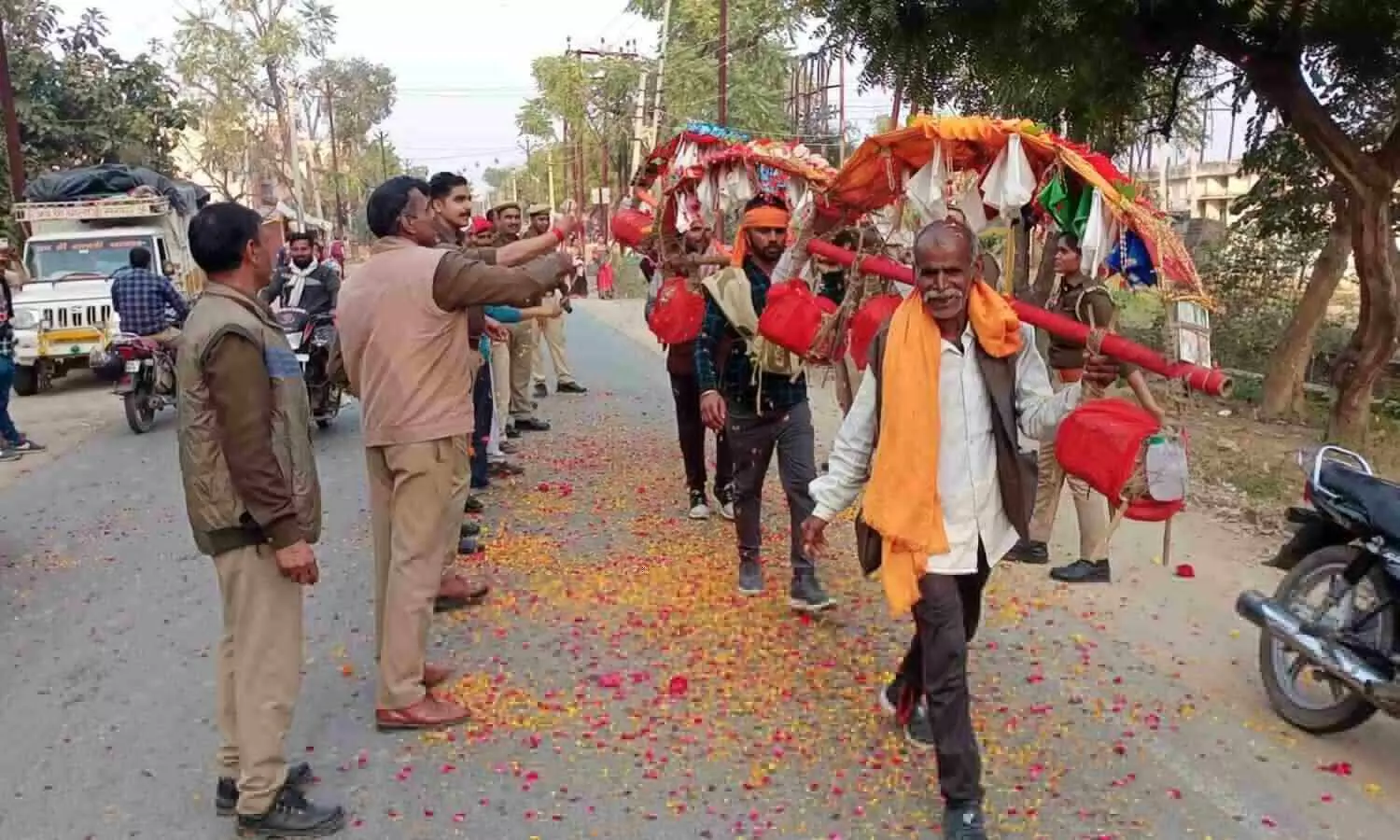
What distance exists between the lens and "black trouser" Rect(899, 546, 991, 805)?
11.5 ft

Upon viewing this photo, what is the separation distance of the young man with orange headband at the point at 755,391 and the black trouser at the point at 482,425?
2394 mm

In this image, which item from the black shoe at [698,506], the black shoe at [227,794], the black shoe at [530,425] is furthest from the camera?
the black shoe at [530,425]

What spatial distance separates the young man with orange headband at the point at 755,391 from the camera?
5680 mm

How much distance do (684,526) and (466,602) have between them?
191 centimetres

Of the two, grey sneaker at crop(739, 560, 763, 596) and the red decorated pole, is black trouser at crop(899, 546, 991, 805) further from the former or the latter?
grey sneaker at crop(739, 560, 763, 596)

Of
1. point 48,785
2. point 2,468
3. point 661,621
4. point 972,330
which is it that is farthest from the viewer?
point 2,468

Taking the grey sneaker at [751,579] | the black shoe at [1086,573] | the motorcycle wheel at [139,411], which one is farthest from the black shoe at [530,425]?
the black shoe at [1086,573]

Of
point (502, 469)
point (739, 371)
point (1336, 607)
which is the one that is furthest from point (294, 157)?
point (1336, 607)

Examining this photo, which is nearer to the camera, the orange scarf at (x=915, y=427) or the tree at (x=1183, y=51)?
the orange scarf at (x=915, y=427)

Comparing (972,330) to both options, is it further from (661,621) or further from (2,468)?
(2,468)

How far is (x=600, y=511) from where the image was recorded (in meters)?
7.95

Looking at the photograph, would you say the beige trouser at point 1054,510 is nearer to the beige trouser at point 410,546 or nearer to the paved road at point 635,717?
the paved road at point 635,717

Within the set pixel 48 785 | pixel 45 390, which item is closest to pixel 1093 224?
pixel 48 785

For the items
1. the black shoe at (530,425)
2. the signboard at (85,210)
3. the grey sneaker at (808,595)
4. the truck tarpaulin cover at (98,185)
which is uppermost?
the truck tarpaulin cover at (98,185)
